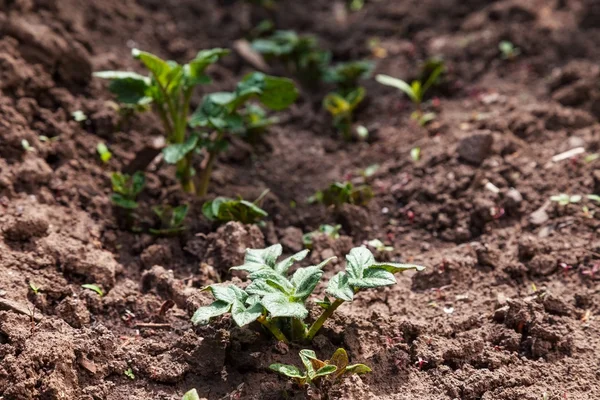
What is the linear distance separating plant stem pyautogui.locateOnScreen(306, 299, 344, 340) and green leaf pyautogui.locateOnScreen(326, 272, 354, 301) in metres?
0.07

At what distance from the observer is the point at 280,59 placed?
4.67 metres

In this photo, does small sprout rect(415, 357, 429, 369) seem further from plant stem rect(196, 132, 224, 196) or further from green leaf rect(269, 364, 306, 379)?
plant stem rect(196, 132, 224, 196)

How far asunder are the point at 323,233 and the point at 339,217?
0.20m

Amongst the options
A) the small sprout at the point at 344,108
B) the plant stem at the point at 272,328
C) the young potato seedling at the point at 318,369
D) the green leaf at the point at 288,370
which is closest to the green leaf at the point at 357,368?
the young potato seedling at the point at 318,369

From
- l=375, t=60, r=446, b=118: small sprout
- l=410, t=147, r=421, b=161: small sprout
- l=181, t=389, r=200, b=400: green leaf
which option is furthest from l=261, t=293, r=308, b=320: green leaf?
l=375, t=60, r=446, b=118: small sprout

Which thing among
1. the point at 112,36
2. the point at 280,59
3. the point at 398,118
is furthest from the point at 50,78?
the point at 398,118

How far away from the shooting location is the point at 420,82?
428cm

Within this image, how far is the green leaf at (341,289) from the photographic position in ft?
7.46

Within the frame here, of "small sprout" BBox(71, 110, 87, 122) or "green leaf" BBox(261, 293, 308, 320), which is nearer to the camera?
"green leaf" BBox(261, 293, 308, 320)

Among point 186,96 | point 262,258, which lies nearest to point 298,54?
point 186,96

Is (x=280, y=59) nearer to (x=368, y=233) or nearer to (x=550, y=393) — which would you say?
(x=368, y=233)

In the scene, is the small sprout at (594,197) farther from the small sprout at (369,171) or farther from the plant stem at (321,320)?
the plant stem at (321,320)

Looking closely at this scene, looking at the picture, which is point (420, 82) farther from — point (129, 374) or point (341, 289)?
point (129, 374)

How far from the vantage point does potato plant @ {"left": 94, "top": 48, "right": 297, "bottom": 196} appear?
3.09 m
